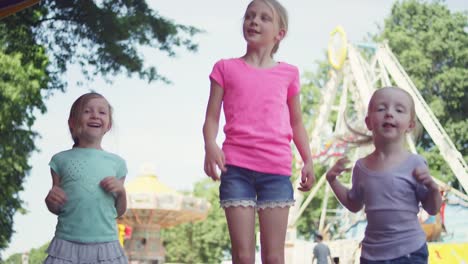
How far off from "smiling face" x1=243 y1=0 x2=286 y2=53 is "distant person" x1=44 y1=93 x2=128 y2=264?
794 mm

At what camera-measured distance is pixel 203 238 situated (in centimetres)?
4119

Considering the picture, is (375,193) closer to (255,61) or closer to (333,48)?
(255,61)

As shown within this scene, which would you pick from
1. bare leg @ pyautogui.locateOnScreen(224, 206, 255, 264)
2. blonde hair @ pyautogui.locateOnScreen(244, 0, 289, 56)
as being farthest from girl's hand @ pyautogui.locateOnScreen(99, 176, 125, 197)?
blonde hair @ pyautogui.locateOnScreen(244, 0, 289, 56)

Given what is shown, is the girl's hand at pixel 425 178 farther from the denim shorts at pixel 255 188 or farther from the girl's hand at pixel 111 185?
the girl's hand at pixel 111 185

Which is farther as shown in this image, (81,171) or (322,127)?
(322,127)

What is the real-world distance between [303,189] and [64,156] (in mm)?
1153

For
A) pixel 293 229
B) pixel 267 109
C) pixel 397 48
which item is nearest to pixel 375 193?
pixel 267 109

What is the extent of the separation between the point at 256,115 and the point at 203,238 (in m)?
38.0

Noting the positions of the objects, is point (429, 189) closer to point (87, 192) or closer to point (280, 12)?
point (280, 12)

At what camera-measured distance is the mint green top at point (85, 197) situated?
12.5 feet

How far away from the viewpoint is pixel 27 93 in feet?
44.3

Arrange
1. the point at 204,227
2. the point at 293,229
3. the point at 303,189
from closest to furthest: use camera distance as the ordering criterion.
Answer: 1. the point at 303,189
2. the point at 293,229
3. the point at 204,227

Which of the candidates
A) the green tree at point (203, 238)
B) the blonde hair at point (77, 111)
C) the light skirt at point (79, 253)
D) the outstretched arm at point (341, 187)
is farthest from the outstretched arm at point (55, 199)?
the green tree at point (203, 238)

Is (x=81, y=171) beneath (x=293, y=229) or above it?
beneath
